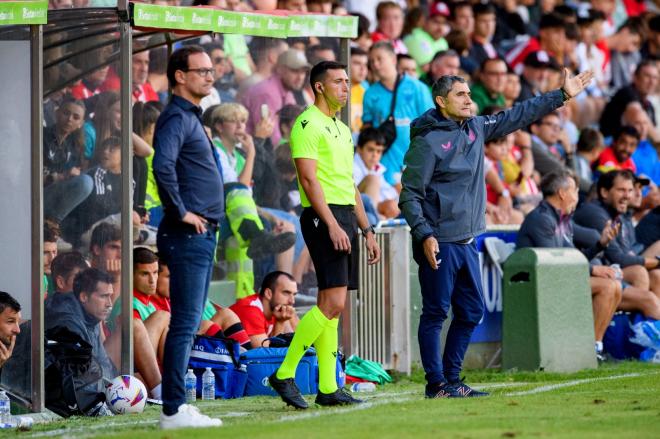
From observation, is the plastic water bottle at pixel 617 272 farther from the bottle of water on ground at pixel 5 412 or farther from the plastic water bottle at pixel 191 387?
the bottle of water on ground at pixel 5 412

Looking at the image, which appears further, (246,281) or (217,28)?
(246,281)

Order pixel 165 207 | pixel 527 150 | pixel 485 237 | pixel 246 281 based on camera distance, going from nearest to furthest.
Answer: pixel 165 207, pixel 246 281, pixel 485 237, pixel 527 150

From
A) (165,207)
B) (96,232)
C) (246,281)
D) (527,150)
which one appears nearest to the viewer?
(165,207)

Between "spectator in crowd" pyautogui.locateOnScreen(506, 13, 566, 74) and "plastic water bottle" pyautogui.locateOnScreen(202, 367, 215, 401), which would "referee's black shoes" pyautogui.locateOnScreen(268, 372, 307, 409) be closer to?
"plastic water bottle" pyautogui.locateOnScreen(202, 367, 215, 401)

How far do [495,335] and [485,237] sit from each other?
96cm

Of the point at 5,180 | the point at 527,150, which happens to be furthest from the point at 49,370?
the point at 527,150

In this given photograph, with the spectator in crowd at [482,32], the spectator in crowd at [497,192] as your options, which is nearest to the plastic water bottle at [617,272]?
the spectator in crowd at [497,192]

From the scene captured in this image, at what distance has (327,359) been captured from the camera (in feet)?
33.4

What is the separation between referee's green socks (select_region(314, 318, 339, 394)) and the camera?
10.2 metres

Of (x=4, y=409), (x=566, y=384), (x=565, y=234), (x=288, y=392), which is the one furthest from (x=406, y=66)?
(x=4, y=409)

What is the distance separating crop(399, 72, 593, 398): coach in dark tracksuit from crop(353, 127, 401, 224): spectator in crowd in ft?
15.4

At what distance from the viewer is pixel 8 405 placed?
33.2ft

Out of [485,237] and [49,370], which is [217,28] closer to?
[49,370]

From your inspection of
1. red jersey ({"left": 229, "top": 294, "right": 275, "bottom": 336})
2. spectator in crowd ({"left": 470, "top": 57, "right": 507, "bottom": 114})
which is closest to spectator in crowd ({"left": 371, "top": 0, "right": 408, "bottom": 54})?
spectator in crowd ({"left": 470, "top": 57, "right": 507, "bottom": 114})
